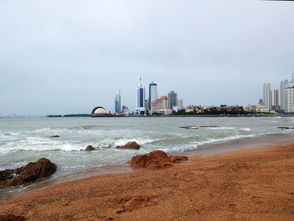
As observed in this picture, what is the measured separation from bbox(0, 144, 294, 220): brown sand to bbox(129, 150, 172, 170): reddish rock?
1.80 metres

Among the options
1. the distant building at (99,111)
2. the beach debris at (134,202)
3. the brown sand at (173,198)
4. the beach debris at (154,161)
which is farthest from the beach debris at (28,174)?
the distant building at (99,111)

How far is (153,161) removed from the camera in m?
9.19

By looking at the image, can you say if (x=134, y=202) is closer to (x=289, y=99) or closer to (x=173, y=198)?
(x=173, y=198)

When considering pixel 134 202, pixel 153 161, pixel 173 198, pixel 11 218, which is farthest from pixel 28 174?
pixel 173 198

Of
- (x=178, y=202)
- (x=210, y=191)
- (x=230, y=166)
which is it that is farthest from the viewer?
(x=230, y=166)

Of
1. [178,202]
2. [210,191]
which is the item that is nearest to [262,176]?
[210,191]

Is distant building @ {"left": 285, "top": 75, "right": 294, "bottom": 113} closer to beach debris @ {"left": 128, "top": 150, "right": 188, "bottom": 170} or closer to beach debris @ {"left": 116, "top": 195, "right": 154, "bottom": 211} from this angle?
beach debris @ {"left": 128, "top": 150, "right": 188, "bottom": 170}

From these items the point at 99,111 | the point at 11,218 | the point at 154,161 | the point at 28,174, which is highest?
the point at 99,111

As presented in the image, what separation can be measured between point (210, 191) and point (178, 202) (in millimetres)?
1017

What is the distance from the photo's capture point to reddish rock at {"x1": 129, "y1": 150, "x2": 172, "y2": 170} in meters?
→ 8.83

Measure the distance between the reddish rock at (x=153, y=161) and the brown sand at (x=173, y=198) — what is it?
180 cm

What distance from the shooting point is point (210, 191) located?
519cm

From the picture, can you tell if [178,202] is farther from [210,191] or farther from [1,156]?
[1,156]

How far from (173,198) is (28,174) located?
5.61m
